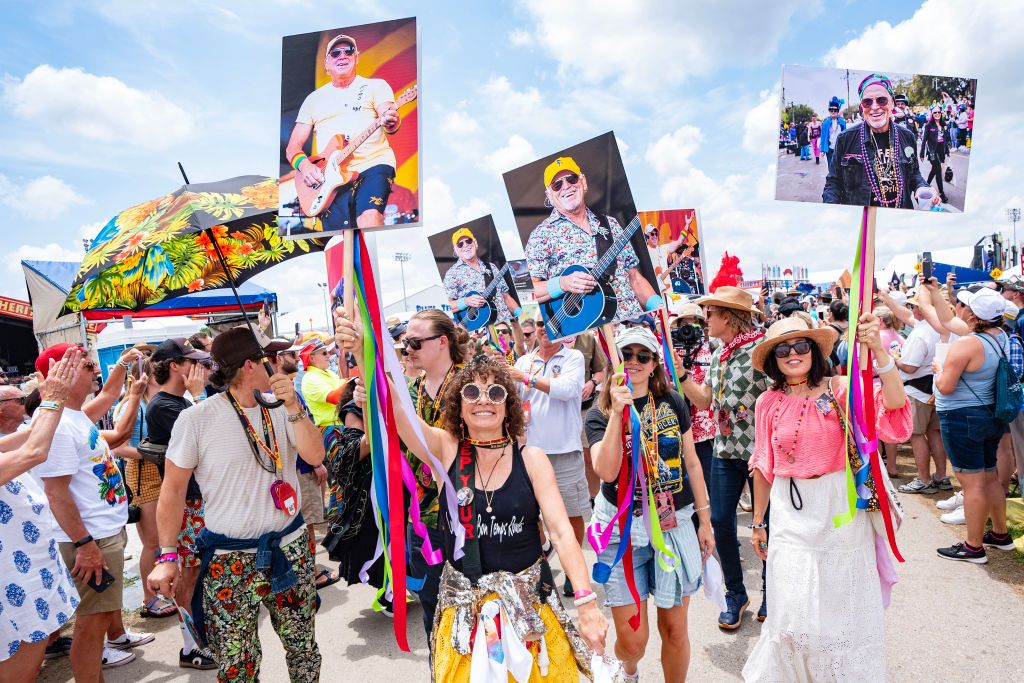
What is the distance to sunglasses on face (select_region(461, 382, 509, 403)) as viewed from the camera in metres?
2.41

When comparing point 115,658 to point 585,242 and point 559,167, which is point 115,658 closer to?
point 585,242

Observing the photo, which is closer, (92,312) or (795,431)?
(795,431)

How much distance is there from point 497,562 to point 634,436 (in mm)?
962

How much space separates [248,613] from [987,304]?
5454 mm

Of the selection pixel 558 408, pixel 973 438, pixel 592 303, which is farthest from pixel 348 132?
pixel 973 438

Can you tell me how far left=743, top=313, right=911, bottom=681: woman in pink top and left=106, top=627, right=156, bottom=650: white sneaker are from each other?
4.29 m

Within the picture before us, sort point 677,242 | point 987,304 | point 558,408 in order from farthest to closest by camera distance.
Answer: point 677,242 → point 987,304 → point 558,408

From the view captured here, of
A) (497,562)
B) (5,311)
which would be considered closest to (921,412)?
(497,562)

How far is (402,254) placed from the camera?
45.9 m

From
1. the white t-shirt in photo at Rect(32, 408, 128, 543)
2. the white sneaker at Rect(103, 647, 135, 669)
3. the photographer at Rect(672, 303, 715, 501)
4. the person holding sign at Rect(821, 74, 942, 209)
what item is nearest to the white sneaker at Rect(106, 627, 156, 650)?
the white sneaker at Rect(103, 647, 135, 669)

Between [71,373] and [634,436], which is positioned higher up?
[71,373]

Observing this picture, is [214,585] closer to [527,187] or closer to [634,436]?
[634,436]

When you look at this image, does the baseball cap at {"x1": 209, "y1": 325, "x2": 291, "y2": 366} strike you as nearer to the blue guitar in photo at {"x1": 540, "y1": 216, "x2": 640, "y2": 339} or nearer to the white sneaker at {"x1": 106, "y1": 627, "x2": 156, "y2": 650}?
the blue guitar in photo at {"x1": 540, "y1": 216, "x2": 640, "y2": 339}

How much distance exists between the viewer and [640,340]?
3.01 m
